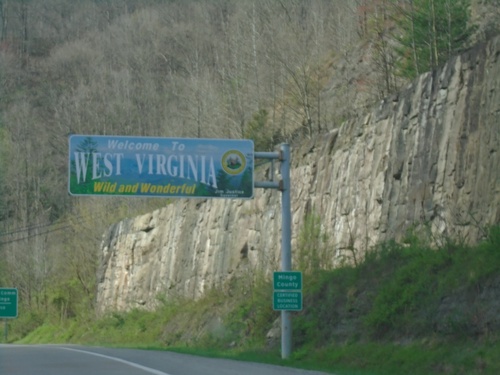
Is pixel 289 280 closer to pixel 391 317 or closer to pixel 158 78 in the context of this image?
pixel 391 317

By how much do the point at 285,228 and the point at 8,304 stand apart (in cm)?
1097

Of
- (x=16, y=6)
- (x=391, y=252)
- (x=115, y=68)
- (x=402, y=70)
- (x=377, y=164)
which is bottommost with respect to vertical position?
(x=391, y=252)

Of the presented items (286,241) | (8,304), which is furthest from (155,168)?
(8,304)

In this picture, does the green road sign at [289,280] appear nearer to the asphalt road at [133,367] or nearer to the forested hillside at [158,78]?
the asphalt road at [133,367]

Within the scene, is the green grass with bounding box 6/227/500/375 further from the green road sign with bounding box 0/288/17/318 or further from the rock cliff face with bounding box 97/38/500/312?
the green road sign with bounding box 0/288/17/318

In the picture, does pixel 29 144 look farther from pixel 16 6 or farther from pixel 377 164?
pixel 377 164

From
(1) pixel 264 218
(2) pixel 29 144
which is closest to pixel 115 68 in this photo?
(2) pixel 29 144

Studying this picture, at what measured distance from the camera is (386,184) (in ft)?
87.8

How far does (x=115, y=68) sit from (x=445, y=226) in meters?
70.9

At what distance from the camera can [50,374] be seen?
1767 cm

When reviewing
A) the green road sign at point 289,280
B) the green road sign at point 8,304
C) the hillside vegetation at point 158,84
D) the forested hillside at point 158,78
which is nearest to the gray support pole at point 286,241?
the green road sign at point 289,280

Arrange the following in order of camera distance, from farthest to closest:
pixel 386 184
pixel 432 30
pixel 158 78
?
pixel 158 78 → pixel 432 30 → pixel 386 184

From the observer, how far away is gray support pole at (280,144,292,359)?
22.9 m

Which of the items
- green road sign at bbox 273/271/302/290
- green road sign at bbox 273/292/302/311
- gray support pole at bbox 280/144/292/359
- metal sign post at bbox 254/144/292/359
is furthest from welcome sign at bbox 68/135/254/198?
green road sign at bbox 273/292/302/311
